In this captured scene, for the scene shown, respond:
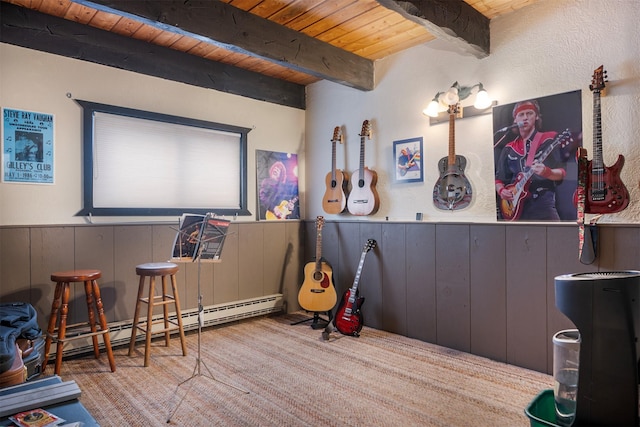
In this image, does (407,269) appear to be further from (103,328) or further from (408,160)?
(103,328)

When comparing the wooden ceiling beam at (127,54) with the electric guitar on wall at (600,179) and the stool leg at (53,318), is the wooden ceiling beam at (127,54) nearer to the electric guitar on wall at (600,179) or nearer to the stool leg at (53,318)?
the stool leg at (53,318)

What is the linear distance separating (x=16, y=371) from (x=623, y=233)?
10.1ft

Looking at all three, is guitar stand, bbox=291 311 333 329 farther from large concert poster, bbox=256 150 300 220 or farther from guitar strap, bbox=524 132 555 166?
guitar strap, bbox=524 132 555 166

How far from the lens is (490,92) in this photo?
2799 millimetres

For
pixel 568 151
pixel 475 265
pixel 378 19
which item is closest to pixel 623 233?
pixel 568 151

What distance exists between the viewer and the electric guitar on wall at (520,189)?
8.22ft

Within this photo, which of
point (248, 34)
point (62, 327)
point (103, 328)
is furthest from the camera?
point (248, 34)

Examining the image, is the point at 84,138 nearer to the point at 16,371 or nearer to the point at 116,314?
the point at 116,314

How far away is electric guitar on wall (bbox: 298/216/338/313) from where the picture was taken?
11.4 feet

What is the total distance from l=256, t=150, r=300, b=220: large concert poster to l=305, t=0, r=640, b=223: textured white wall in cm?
19

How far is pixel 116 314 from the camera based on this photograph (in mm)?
2961

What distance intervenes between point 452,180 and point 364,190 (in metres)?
0.82

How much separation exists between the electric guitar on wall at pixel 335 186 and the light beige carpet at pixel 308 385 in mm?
1240

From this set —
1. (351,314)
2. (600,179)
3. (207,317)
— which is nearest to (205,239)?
(207,317)
